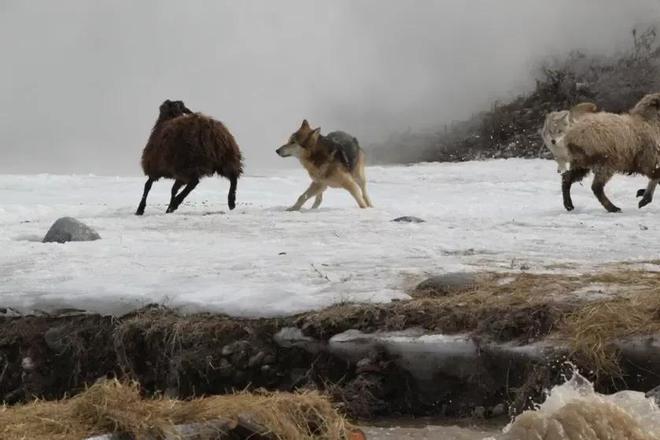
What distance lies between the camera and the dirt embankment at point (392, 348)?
508cm

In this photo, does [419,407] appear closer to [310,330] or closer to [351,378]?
[351,378]

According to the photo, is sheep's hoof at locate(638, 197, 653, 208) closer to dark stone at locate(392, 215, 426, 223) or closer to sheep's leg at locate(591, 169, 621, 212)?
sheep's leg at locate(591, 169, 621, 212)

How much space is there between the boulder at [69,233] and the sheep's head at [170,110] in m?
4.34

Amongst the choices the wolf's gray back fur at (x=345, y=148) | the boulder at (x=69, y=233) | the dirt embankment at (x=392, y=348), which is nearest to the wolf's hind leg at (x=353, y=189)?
the wolf's gray back fur at (x=345, y=148)

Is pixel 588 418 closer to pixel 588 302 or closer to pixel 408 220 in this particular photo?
pixel 588 302

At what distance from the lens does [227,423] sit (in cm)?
411

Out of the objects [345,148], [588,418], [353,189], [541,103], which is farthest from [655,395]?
[541,103]

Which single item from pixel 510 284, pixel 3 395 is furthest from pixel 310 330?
pixel 3 395

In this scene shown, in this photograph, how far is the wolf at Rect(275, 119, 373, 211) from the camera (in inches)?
563

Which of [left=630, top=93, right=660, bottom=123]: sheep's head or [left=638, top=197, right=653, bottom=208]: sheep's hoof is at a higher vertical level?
[left=630, top=93, right=660, bottom=123]: sheep's head

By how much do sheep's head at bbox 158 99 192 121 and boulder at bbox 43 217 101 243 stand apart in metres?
4.34

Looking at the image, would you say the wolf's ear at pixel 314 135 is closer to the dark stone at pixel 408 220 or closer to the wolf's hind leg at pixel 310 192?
the wolf's hind leg at pixel 310 192

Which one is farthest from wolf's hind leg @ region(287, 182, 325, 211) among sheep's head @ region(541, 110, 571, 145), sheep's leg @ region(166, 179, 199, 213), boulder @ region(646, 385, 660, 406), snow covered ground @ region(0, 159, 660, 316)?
boulder @ region(646, 385, 660, 406)

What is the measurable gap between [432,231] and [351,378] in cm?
461
